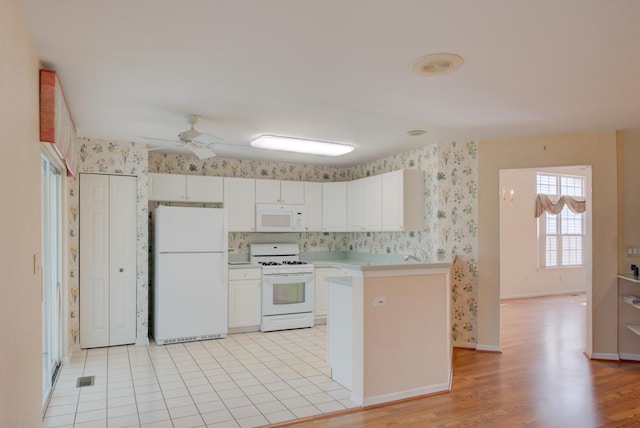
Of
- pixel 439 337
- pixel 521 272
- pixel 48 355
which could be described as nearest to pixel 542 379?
pixel 439 337

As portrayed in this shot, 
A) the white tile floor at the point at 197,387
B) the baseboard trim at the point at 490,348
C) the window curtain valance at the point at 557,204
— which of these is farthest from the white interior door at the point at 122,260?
the window curtain valance at the point at 557,204

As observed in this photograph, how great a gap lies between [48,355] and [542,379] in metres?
4.49

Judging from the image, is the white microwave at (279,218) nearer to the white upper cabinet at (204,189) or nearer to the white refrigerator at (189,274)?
the white upper cabinet at (204,189)

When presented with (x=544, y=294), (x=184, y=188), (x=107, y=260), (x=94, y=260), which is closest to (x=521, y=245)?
(x=544, y=294)

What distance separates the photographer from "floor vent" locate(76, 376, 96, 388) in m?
3.81

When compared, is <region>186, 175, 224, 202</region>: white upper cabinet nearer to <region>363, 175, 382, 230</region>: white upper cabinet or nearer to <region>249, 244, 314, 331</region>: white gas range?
<region>249, 244, 314, 331</region>: white gas range

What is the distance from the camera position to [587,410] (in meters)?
3.27

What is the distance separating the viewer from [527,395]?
356 centimetres

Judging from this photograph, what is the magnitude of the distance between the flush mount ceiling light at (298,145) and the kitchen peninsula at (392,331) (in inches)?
70.4

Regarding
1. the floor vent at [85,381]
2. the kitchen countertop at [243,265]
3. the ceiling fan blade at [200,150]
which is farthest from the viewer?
the kitchen countertop at [243,265]

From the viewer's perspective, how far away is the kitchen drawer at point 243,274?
570 cm

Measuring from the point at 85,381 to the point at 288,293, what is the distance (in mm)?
2716

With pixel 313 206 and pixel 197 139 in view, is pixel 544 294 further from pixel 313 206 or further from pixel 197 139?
pixel 197 139

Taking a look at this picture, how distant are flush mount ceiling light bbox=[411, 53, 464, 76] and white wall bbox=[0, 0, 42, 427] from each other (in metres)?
2.16
